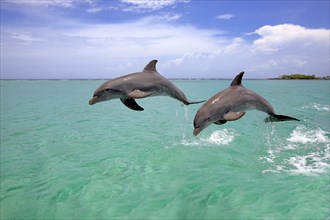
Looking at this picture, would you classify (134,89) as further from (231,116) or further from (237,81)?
(237,81)

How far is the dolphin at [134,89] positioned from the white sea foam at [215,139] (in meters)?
22.6

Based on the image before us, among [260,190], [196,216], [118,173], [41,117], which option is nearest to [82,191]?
[118,173]

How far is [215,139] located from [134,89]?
26.0 meters

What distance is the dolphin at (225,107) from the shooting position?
3.32 meters

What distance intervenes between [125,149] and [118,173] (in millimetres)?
6304

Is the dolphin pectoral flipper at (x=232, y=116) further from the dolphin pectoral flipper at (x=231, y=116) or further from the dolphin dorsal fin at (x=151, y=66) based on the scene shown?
the dolphin dorsal fin at (x=151, y=66)

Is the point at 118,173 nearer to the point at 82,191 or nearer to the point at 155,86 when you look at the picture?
the point at 82,191

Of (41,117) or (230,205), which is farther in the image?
(41,117)

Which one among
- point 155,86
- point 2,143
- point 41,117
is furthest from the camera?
point 41,117

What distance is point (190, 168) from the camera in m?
19.8

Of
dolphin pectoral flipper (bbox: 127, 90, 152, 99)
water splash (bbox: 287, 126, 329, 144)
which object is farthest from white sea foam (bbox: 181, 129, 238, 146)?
dolphin pectoral flipper (bbox: 127, 90, 152, 99)

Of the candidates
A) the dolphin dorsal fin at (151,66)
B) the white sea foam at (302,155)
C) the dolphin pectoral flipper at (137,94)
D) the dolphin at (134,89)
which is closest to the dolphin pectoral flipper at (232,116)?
the dolphin at (134,89)

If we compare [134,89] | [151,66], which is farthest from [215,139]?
[134,89]

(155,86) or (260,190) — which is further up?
(155,86)
